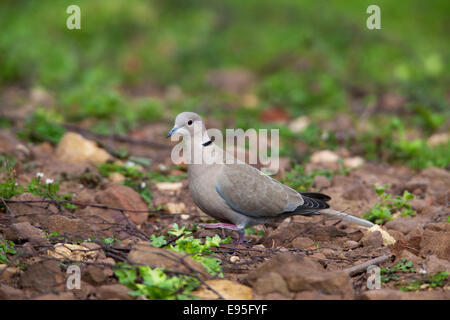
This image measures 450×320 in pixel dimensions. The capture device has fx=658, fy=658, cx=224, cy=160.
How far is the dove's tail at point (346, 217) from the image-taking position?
503 centimetres

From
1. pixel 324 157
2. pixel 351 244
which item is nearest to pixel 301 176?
pixel 324 157

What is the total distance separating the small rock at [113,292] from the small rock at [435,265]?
1837 mm

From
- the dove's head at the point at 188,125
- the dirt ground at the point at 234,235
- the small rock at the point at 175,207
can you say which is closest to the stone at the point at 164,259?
the dirt ground at the point at 234,235

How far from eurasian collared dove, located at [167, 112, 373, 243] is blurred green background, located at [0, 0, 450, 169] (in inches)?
78.7

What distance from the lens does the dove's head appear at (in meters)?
4.96

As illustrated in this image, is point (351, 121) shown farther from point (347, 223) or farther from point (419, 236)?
point (419, 236)

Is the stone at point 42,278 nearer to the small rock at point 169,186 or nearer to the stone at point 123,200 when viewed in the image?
the stone at point 123,200

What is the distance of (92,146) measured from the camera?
6629 millimetres

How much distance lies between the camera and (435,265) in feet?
13.4

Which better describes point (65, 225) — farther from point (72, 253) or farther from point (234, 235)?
point (234, 235)

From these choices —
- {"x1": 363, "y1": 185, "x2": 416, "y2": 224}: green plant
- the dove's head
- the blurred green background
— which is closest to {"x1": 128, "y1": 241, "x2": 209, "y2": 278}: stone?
the dove's head

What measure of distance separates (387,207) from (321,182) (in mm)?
772

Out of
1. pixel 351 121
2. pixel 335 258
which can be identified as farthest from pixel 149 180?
pixel 351 121

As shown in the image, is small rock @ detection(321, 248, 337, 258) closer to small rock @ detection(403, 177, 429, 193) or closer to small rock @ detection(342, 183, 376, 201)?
small rock @ detection(342, 183, 376, 201)
